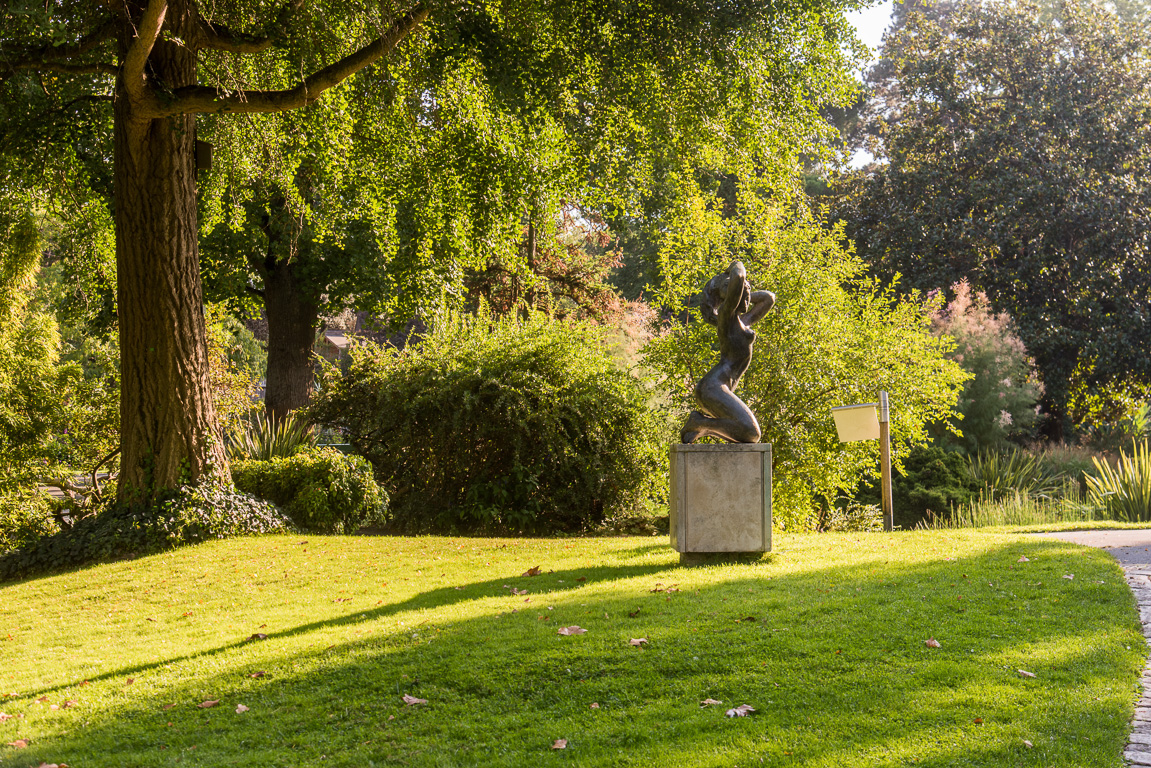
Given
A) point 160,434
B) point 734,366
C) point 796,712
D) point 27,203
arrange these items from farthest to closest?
point 27,203
point 160,434
point 734,366
point 796,712

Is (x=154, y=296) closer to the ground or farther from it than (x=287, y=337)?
closer to the ground

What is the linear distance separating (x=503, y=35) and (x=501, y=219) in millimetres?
2860

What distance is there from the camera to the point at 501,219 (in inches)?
504

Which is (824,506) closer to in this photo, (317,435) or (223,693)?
(317,435)

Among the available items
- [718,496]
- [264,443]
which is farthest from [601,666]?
[264,443]

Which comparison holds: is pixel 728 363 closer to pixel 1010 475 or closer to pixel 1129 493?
pixel 1129 493

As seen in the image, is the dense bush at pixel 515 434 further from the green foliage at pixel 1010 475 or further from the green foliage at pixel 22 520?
the green foliage at pixel 1010 475

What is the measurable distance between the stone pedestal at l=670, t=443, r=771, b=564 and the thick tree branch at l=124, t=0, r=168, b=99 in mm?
6604

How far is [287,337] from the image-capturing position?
57.7 feet

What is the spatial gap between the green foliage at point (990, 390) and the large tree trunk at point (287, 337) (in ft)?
49.0

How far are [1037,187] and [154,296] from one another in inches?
789

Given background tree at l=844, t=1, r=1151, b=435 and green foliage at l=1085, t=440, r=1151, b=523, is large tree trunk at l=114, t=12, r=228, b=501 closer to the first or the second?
green foliage at l=1085, t=440, r=1151, b=523

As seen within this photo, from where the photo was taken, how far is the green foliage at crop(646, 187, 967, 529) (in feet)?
44.5

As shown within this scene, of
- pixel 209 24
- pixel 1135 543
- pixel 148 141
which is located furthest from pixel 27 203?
pixel 1135 543
